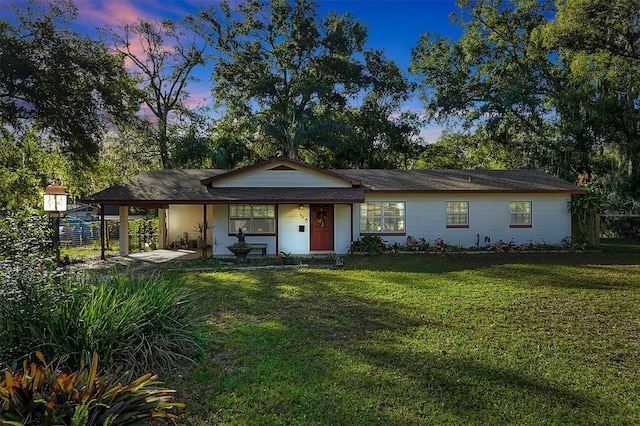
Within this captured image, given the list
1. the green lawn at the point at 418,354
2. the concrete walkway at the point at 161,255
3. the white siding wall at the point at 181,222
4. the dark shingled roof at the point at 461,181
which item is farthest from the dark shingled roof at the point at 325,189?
the green lawn at the point at 418,354

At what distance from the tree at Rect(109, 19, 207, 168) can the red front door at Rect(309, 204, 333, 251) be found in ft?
48.6

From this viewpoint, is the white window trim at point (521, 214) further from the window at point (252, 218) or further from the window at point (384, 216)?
the window at point (252, 218)

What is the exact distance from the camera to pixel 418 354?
496 cm

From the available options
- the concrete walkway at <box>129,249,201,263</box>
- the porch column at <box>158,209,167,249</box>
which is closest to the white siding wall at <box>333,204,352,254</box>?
the concrete walkway at <box>129,249,201,263</box>

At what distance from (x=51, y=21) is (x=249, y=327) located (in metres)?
16.4

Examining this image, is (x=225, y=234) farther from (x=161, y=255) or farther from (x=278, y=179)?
(x=278, y=179)

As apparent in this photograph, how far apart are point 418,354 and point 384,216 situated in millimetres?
11486

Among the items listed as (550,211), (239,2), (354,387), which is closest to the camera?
(354,387)

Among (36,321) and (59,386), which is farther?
(36,321)

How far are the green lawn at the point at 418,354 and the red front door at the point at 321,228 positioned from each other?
20.3 feet

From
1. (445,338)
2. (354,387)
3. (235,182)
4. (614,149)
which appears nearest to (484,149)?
(614,149)

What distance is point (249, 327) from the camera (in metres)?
6.12

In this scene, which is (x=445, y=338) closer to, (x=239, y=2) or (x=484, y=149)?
(x=484, y=149)

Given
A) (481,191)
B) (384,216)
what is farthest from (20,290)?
(481,191)
